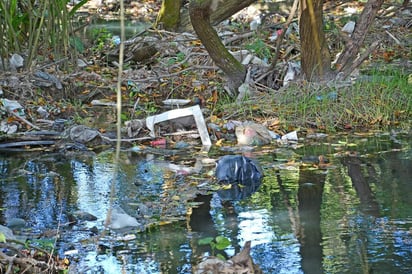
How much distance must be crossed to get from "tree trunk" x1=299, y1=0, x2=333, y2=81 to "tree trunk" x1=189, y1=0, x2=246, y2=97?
582 mm

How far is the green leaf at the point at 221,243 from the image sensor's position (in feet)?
12.0

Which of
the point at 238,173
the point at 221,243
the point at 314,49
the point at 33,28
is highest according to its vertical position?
the point at 33,28

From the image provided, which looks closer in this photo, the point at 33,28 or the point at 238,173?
the point at 238,173

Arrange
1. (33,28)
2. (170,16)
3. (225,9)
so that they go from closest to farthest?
(33,28) < (225,9) < (170,16)

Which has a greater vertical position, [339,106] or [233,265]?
[339,106]

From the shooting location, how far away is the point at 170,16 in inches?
352

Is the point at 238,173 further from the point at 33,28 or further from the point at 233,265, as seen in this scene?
the point at 33,28

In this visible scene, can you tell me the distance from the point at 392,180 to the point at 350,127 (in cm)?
154

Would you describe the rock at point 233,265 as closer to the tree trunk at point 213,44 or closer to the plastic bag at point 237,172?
the plastic bag at point 237,172

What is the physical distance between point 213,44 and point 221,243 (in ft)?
11.0

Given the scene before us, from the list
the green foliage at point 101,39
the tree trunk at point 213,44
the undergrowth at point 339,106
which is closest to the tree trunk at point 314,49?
the undergrowth at point 339,106

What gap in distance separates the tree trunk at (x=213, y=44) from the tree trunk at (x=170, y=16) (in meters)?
2.06

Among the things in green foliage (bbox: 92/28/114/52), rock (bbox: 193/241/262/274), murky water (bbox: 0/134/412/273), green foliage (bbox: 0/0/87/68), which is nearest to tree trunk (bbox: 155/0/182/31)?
green foliage (bbox: 92/28/114/52)

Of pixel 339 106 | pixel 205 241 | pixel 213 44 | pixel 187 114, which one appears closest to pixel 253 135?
pixel 187 114
